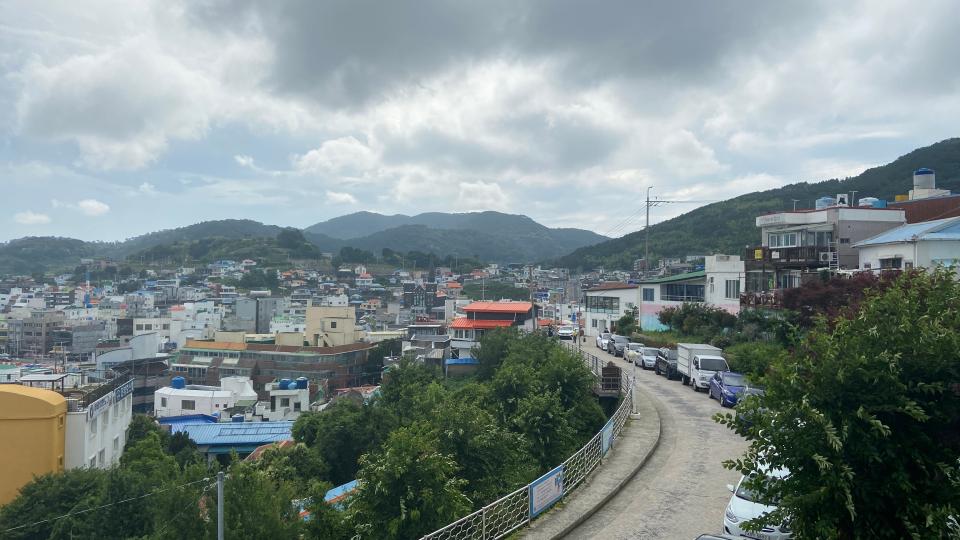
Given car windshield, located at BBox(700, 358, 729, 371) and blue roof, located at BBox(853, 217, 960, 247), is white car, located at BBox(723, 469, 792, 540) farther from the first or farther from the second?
blue roof, located at BBox(853, 217, 960, 247)

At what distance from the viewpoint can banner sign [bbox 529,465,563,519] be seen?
9.47 metres

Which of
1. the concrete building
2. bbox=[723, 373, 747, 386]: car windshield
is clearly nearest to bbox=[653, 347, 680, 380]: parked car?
bbox=[723, 373, 747, 386]: car windshield

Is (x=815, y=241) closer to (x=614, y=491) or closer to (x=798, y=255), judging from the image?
(x=798, y=255)

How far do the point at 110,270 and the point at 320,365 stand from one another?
156 metres

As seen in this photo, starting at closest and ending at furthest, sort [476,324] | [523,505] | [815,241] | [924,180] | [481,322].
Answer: [523,505] < [815,241] < [924,180] < [476,324] < [481,322]

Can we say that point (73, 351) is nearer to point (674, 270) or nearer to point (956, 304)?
point (674, 270)

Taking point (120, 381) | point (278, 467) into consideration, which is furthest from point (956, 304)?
point (120, 381)

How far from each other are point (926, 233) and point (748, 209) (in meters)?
100

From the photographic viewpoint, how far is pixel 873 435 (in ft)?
19.0

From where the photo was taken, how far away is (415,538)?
10.3 meters

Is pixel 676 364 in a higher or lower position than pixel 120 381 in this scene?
higher

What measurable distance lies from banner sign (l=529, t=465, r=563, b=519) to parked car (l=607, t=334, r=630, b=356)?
24062 mm

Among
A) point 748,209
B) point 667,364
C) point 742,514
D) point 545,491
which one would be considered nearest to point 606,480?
point 545,491

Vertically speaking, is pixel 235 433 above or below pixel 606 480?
below
